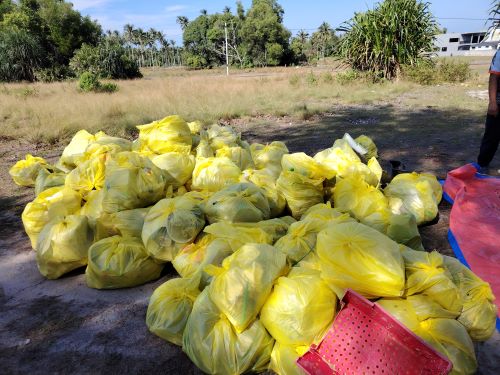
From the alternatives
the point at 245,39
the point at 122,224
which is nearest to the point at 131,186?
the point at 122,224

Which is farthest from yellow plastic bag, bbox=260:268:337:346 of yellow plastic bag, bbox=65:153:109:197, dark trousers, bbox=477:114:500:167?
dark trousers, bbox=477:114:500:167

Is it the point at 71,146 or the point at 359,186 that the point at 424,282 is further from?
the point at 71,146

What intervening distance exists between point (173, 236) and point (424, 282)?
148 centimetres

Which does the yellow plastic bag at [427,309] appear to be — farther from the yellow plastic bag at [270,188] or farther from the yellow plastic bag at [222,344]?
the yellow plastic bag at [270,188]

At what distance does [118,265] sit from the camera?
238 cm

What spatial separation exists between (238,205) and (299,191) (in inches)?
24.6

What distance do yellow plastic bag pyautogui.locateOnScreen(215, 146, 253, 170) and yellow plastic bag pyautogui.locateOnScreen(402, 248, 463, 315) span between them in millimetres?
2111

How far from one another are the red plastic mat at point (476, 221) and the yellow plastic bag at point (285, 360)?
4.18ft

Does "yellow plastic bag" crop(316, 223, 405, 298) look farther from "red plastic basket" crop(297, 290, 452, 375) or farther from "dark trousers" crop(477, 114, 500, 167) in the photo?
"dark trousers" crop(477, 114, 500, 167)

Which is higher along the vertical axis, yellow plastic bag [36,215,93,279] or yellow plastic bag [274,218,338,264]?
yellow plastic bag [274,218,338,264]

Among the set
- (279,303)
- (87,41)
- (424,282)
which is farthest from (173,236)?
(87,41)

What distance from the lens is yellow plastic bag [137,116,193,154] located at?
3.61 meters

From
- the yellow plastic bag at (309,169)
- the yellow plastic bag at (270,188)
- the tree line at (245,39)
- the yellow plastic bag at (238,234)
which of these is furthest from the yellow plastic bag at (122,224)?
the tree line at (245,39)

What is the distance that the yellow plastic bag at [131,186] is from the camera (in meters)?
2.76
